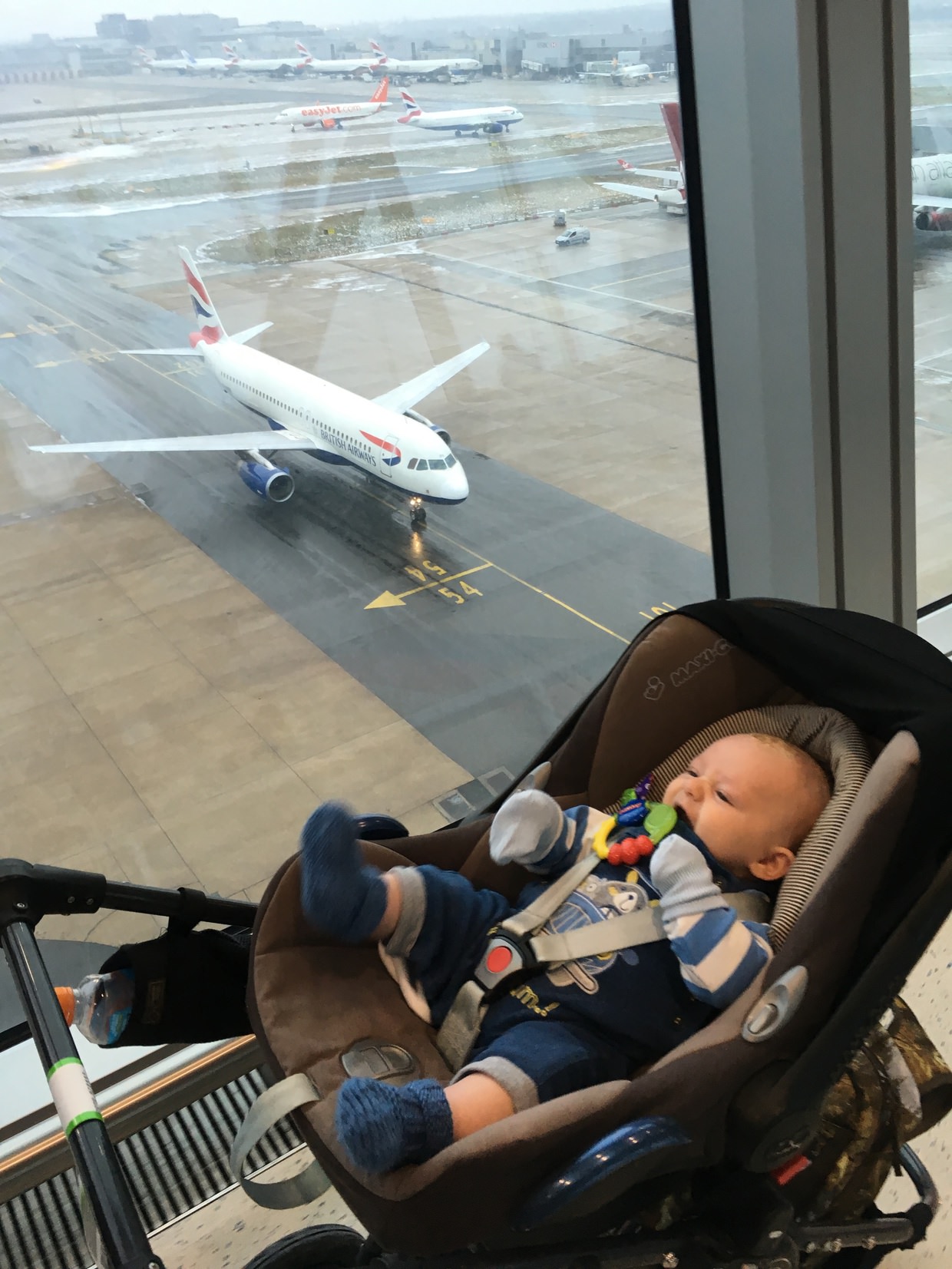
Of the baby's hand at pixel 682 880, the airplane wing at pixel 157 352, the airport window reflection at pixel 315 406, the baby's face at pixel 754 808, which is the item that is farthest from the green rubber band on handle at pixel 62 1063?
the airplane wing at pixel 157 352

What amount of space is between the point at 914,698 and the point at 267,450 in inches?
70.2

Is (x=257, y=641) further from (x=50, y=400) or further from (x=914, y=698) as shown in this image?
(x=914, y=698)

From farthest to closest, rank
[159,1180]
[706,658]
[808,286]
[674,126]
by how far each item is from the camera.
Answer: [674,126] → [808,286] → [159,1180] → [706,658]

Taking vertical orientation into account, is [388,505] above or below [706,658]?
below

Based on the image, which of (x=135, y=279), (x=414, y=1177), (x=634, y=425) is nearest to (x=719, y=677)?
(x=414, y=1177)

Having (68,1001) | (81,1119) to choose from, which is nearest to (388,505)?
(68,1001)

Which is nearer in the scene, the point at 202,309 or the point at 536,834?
the point at 536,834

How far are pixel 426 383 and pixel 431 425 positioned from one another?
240 millimetres

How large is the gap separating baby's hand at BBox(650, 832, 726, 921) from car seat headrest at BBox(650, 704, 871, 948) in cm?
8

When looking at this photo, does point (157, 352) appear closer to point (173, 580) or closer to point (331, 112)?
point (173, 580)

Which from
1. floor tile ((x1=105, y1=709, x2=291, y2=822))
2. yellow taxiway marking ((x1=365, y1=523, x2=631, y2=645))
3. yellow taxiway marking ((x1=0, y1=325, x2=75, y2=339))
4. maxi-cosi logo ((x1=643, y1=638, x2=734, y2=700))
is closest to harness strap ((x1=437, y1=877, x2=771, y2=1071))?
maxi-cosi logo ((x1=643, y1=638, x2=734, y2=700))

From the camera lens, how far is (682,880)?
1.04m

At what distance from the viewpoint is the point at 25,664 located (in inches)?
80.4

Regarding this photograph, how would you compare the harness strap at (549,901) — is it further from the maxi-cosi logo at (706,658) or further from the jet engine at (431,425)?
the jet engine at (431,425)
